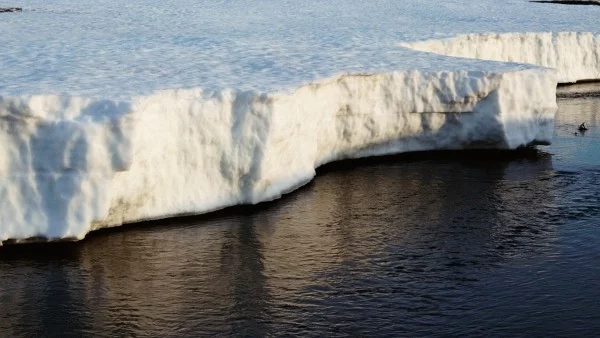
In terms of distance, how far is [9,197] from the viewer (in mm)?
7969

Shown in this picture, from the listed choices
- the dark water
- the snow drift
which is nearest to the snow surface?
the snow drift

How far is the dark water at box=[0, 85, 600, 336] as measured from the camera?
6617 mm

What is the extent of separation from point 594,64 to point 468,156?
8073mm

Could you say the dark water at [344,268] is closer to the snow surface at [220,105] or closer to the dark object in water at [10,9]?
the snow surface at [220,105]

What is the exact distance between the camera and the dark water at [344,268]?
6617 mm

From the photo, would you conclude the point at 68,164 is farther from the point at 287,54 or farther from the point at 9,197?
the point at 287,54

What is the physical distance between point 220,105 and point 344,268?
2.27 meters

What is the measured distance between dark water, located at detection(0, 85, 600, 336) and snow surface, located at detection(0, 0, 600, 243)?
345 millimetres

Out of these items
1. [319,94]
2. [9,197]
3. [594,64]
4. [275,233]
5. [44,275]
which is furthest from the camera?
[594,64]

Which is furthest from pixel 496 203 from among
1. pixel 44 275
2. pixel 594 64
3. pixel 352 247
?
pixel 594 64

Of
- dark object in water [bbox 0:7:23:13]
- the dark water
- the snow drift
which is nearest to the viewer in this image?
the dark water

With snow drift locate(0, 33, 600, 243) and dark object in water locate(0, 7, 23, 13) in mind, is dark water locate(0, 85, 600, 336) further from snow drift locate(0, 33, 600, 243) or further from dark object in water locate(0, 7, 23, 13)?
dark object in water locate(0, 7, 23, 13)

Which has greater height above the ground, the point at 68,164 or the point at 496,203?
the point at 68,164

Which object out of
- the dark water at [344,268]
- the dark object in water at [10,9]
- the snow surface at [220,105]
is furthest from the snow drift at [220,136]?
the dark object in water at [10,9]
